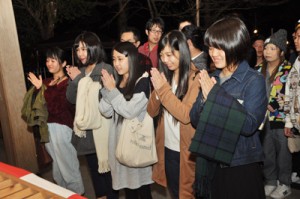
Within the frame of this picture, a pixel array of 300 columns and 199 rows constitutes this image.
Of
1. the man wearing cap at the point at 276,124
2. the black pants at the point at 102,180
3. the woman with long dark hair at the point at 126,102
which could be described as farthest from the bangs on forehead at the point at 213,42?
the black pants at the point at 102,180

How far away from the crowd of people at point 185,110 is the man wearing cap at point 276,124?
0.04 feet

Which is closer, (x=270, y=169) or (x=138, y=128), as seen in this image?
(x=138, y=128)

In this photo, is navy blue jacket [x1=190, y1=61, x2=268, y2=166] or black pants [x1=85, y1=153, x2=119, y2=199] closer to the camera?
navy blue jacket [x1=190, y1=61, x2=268, y2=166]

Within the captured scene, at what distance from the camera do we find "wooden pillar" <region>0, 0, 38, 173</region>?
4.07 metres

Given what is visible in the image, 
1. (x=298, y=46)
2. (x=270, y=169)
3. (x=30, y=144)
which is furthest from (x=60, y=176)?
(x=298, y=46)

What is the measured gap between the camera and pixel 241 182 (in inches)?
88.8

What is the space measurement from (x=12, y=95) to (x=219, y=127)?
307 cm

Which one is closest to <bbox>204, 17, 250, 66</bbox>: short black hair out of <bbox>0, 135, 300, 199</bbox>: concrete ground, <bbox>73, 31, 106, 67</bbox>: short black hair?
<bbox>73, 31, 106, 67</bbox>: short black hair

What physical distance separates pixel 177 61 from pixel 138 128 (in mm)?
724

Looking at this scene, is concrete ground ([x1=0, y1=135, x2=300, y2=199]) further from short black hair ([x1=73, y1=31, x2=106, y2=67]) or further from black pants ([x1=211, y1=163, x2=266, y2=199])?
black pants ([x1=211, y1=163, x2=266, y2=199])

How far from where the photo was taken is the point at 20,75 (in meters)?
4.25

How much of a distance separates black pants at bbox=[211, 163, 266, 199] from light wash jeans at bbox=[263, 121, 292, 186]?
6.00ft

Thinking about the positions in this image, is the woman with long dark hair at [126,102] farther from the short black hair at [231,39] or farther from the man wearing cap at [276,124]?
the man wearing cap at [276,124]

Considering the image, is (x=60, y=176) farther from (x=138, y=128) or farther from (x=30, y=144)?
(x=138, y=128)
